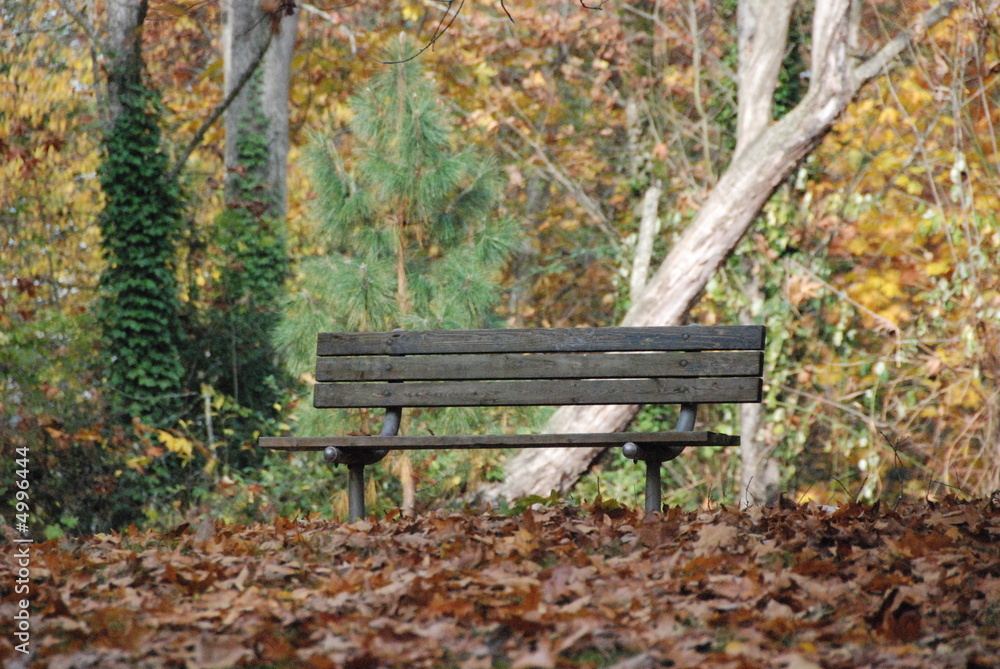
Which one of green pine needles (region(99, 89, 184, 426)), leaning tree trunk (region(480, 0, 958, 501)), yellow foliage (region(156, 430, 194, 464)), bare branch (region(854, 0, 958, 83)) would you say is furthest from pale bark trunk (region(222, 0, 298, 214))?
bare branch (region(854, 0, 958, 83))

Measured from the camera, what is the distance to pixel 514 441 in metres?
4.09

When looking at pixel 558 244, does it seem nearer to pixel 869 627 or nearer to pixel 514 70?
pixel 514 70

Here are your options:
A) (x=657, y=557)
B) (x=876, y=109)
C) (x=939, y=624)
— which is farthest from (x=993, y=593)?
(x=876, y=109)

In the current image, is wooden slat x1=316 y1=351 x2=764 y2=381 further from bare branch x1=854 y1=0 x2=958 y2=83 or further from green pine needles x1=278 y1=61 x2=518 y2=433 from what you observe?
bare branch x1=854 y1=0 x2=958 y2=83

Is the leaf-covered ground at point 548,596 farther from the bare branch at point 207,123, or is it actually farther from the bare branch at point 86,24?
the bare branch at point 86,24

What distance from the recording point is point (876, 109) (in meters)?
10.5

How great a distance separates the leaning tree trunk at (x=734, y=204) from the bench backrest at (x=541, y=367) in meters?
2.90

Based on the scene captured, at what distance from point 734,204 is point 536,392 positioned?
392cm

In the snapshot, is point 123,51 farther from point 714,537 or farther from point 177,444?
point 714,537

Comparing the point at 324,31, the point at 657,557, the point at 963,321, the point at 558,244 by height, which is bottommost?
the point at 657,557

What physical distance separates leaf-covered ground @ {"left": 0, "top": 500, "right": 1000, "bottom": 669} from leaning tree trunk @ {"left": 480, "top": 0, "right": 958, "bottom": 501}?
147 inches

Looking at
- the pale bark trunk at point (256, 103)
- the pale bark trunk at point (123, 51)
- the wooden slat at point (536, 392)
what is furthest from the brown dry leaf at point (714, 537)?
the pale bark trunk at point (256, 103)

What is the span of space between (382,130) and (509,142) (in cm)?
639

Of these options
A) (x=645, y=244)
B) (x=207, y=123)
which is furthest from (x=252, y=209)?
(x=645, y=244)
